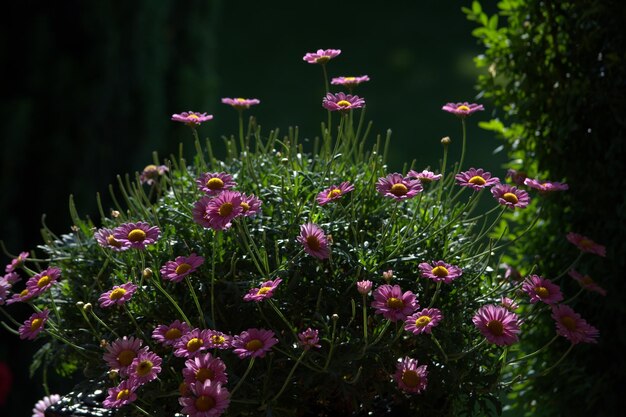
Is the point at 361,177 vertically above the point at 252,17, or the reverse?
the point at 361,177

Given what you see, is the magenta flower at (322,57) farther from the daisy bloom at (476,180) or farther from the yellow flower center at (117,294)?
the yellow flower center at (117,294)

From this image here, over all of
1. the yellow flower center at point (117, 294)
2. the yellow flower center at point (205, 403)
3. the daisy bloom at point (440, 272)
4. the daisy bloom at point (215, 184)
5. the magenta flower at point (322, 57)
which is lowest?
the yellow flower center at point (205, 403)

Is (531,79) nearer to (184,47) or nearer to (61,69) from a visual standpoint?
(61,69)

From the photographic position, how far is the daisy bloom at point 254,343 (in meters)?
1.51

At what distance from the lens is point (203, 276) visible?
1817mm

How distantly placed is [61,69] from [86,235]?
5.61 feet

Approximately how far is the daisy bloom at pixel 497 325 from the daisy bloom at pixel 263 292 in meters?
0.38

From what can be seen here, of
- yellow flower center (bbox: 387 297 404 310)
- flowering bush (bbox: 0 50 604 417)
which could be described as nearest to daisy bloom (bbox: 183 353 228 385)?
flowering bush (bbox: 0 50 604 417)

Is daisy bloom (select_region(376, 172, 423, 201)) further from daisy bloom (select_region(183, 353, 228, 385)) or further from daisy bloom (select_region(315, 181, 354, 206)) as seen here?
daisy bloom (select_region(183, 353, 228, 385))

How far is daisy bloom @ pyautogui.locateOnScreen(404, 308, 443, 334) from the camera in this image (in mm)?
1562

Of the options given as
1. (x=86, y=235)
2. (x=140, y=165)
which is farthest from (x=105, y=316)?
(x=140, y=165)

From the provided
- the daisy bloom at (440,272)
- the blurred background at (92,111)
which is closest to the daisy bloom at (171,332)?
the daisy bloom at (440,272)

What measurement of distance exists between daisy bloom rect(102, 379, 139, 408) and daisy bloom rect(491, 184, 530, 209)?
0.80 m

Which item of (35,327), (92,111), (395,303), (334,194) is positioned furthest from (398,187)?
(92,111)
